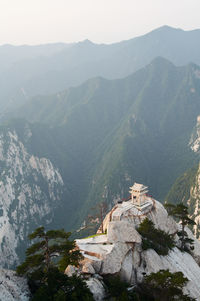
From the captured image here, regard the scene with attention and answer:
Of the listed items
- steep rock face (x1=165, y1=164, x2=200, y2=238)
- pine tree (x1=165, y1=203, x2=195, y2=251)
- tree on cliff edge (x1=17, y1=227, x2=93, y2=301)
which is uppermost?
tree on cliff edge (x1=17, y1=227, x2=93, y2=301)

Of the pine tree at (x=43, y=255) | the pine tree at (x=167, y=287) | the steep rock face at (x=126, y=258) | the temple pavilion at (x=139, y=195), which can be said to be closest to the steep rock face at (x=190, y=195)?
the temple pavilion at (x=139, y=195)

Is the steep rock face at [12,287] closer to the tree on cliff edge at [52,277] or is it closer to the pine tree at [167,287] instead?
the tree on cliff edge at [52,277]

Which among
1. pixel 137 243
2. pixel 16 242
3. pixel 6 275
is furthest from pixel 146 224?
pixel 16 242

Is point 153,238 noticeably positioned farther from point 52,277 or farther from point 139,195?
point 52,277

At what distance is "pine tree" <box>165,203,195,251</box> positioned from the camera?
57.2 metres

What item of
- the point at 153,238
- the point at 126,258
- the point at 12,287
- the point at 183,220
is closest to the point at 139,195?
the point at 183,220

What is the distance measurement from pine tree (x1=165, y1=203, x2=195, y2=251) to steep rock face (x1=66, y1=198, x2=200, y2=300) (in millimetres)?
4147

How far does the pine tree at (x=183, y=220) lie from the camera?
188 ft

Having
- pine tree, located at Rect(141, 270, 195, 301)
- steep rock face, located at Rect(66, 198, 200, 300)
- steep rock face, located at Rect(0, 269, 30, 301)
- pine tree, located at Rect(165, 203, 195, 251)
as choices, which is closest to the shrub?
steep rock face, located at Rect(66, 198, 200, 300)

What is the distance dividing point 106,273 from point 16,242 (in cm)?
17457

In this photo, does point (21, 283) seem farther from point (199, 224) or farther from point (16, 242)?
point (16, 242)

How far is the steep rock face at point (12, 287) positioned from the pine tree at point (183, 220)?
38.4 meters

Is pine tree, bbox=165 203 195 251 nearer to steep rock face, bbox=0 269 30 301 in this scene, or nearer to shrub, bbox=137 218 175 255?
shrub, bbox=137 218 175 255

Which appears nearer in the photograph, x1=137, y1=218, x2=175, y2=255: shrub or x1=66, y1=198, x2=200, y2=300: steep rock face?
x1=66, y1=198, x2=200, y2=300: steep rock face
